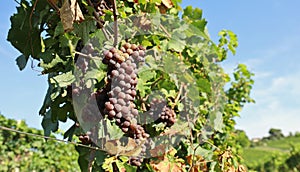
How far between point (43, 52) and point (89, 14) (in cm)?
23

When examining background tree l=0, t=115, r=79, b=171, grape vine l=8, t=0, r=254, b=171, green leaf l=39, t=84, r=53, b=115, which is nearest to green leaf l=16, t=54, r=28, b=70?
grape vine l=8, t=0, r=254, b=171

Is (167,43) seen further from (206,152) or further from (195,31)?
(206,152)

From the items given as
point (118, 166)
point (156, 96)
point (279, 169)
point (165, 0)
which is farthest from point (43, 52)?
point (279, 169)

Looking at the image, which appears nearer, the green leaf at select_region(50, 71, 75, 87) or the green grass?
the green leaf at select_region(50, 71, 75, 87)

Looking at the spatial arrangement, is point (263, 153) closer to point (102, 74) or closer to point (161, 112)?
point (161, 112)

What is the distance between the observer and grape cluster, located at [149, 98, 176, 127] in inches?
75.2

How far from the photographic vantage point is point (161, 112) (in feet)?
6.37

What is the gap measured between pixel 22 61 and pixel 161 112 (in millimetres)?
713

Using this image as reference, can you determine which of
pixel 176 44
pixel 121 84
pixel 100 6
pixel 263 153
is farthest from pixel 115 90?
pixel 263 153

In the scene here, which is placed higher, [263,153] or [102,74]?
[263,153]

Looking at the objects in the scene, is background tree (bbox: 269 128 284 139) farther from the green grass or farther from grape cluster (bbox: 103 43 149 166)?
grape cluster (bbox: 103 43 149 166)

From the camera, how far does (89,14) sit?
1466 mm

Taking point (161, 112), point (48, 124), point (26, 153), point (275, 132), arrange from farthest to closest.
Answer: point (275, 132), point (26, 153), point (161, 112), point (48, 124)

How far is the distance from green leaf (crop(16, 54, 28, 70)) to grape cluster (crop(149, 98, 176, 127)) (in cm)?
63
